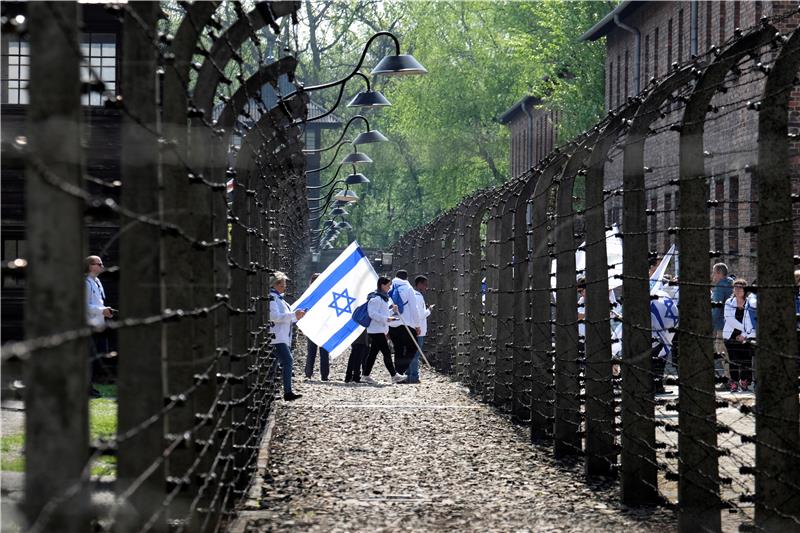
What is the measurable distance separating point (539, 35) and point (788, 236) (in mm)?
53238

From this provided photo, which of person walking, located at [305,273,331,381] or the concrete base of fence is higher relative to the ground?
person walking, located at [305,273,331,381]

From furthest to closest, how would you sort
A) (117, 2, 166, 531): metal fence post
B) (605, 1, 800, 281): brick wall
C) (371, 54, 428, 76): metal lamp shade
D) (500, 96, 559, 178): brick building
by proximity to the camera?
1. (500, 96, 559, 178): brick building
2. (605, 1, 800, 281): brick wall
3. (371, 54, 428, 76): metal lamp shade
4. (117, 2, 166, 531): metal fence post

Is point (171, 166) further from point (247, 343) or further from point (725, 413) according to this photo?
point (725, 413)

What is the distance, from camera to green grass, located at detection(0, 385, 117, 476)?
9.59 metres

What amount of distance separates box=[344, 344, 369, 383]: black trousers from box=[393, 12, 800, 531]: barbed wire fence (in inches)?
199

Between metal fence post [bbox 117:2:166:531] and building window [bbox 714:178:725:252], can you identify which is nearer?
metal fence post [bbox 117:2:166:531]

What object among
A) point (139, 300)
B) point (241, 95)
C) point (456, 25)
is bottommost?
point (139, 300)

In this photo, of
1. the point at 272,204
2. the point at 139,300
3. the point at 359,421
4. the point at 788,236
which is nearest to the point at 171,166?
the point at 139,300

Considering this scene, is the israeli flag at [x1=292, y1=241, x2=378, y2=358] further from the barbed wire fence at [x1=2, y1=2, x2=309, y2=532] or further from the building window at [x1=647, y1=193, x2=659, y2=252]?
the building window at [x1=647, y1=193, x2=659, y2=252]

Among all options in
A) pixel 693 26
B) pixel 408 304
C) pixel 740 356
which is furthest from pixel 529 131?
pixel 740 356

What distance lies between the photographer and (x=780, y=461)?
25.3 feet

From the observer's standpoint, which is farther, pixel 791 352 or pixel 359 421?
pixel 359 421

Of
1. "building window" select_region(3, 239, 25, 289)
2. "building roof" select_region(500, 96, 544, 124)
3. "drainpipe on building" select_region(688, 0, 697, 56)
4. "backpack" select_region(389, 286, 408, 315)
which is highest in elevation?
"building roof" select_region(500, 96, 544, 124)

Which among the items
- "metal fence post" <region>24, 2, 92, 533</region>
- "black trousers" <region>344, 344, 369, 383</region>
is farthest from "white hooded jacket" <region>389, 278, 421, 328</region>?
"metal fence post" <region>24, 2, 92, 533</region>
